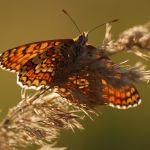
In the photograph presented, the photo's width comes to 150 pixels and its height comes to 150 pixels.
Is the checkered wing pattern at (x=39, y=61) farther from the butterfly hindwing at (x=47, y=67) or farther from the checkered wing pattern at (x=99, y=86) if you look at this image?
the checkered wing pattern at (x=99, y=86)

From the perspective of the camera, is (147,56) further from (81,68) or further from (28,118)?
(28,118)

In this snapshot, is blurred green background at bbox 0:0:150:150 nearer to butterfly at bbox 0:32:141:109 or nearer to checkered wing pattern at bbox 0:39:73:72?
checkered wing pattern at bbox 0:39:73:72

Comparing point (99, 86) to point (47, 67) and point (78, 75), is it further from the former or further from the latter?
point (47, 67)

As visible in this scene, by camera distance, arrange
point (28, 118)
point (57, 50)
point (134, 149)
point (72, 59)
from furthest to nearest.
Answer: point (134, 149)
point (57, 50)
point (72, 59)
point (28, 118)

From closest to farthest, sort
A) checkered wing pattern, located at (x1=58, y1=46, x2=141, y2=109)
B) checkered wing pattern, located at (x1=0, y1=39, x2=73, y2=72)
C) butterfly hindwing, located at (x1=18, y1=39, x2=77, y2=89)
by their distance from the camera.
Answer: checkered wing pattern, located at (x1=58, y1=46, x2=141, y2=109) → butterfly hindwing, located at (x1=18, y1=39, x2=77, y2=89) → checkered wing pattern, located at (x1=0, y1=39, x2=73, y2=72)

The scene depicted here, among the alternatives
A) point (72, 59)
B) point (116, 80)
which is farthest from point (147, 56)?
point (72, 59)

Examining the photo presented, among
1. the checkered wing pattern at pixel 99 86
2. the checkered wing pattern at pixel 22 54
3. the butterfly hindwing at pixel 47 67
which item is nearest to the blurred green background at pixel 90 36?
the checkered wing pattern at pixel 22 54

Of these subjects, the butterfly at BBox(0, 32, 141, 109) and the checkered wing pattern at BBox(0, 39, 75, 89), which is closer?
the butterfly at BBox(0, 32, 141, 109)

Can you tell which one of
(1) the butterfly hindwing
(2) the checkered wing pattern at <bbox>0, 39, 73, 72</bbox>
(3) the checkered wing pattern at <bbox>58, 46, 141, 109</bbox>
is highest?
(2) the checkered wing pattern at <bbox>0, 39, 73, 72</bbox>

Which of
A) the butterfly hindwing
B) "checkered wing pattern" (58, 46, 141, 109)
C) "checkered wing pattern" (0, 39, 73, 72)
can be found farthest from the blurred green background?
"checkered wing pattern" (58, 46, 141, 109)
